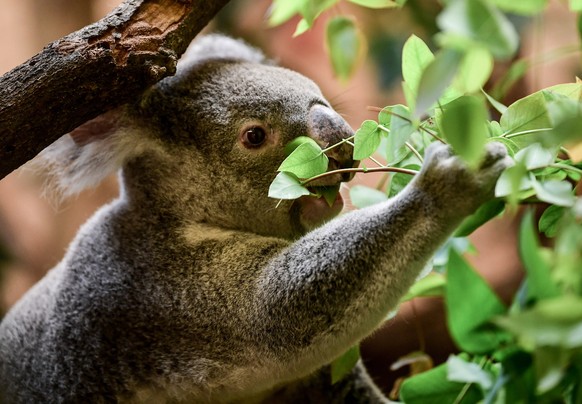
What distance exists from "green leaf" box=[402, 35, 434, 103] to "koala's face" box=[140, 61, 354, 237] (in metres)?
0.60

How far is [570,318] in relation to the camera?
1.00 metres

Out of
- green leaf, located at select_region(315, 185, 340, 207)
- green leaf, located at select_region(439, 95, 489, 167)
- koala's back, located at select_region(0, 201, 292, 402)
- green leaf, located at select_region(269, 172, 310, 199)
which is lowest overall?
koala's back, located at select_region(0, 201, 292, 402)

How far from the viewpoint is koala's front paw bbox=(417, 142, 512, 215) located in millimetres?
1677

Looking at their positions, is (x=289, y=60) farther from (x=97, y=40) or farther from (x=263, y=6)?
(x=97, y=40)

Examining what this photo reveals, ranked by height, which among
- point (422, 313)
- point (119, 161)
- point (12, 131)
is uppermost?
point (12, 131)

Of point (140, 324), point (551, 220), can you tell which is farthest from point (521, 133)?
point (140, 324)

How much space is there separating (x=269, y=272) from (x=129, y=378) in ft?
2.22

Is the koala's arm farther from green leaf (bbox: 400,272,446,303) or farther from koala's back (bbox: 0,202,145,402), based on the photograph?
koala's back (bbox: 0,202,145,402)

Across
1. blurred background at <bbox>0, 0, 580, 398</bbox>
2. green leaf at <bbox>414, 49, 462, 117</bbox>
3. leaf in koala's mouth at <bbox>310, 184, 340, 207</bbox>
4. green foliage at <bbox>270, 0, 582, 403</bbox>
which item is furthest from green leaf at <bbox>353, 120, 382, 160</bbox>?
blurred background at <bbox>0, 0, 580, 398</bbox>

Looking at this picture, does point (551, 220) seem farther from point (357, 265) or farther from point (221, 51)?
point (221, 51)

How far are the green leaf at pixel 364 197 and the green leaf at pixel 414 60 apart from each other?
2.53 feet

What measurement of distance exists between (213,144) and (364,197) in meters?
0.57

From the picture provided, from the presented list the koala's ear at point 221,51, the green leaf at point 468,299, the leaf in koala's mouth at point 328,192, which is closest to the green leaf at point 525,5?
the green leaf at point 468,299

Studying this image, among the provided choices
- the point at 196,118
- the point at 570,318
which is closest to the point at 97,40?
the point at 196,118
